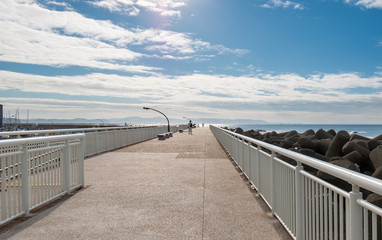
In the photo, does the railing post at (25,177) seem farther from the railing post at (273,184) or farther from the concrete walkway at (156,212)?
the railing post at (273,184)

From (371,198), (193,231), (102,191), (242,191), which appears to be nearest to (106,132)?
(102,191)

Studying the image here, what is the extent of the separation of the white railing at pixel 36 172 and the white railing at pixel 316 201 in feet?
12.8

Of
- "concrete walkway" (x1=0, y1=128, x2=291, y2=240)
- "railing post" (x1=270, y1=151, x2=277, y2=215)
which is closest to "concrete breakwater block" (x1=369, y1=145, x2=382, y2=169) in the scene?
"concrete walkway" (x1=0, y1=128, x2=291, y2=240)

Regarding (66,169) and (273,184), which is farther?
(66,169)

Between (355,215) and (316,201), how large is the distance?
37.4 inches

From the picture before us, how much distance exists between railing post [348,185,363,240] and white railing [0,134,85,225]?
14.2 feet

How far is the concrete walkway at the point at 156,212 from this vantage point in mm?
4387

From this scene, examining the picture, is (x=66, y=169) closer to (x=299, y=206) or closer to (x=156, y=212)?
(x=156, y=212)

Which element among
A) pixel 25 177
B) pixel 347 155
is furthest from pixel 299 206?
pixel 347 155

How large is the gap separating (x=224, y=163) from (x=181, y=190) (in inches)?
181

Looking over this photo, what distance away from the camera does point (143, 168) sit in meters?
10.1

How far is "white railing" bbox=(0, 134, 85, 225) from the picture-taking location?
4688 mm

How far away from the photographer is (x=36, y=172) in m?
5.57

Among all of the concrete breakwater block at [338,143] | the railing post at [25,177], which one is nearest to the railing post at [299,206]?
the railing post at [25,177]
